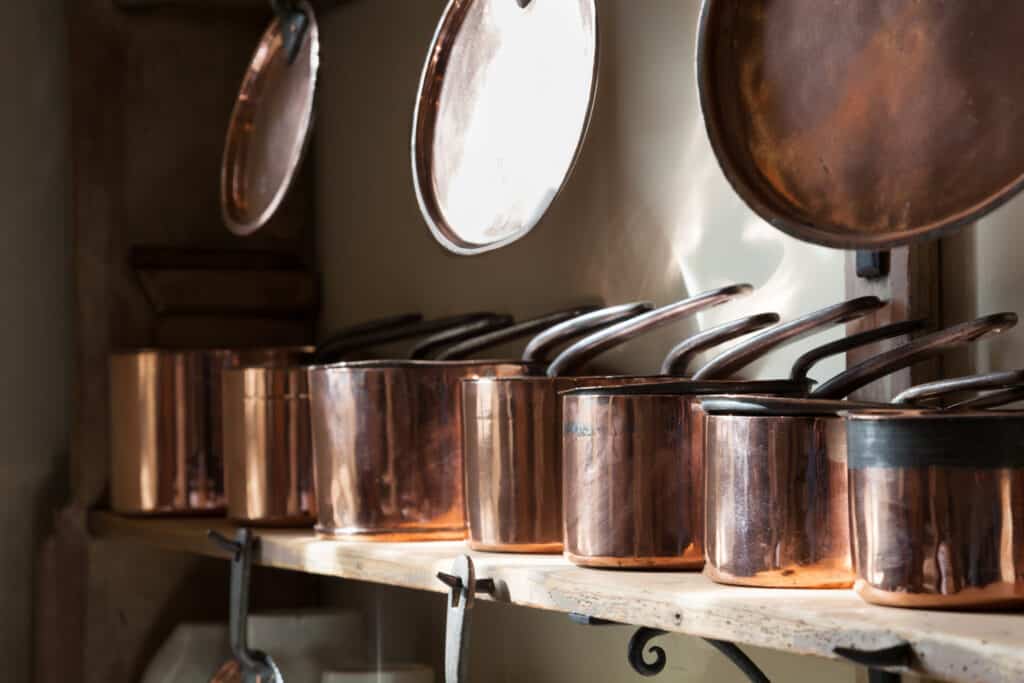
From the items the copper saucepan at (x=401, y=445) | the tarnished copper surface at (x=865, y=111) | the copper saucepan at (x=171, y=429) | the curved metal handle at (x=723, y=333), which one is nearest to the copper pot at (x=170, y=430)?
the copper saucepan at (x=171, y=429)

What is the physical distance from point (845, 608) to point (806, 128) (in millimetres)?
309

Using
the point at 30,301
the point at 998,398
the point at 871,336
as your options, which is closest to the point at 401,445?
the point at 871,336

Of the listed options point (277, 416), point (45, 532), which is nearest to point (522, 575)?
point (277, 416)

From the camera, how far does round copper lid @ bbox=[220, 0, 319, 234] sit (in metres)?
1.55

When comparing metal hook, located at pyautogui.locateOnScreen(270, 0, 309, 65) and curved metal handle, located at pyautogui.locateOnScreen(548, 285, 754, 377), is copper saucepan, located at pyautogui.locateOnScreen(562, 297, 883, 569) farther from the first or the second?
metal hook, located at pyautogui.locateOnScreen(270, 0, 309, 65)

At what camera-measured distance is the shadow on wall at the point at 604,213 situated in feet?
3.78

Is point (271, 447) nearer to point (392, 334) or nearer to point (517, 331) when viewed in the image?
point (392, 334)

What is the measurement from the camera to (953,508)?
0.75m

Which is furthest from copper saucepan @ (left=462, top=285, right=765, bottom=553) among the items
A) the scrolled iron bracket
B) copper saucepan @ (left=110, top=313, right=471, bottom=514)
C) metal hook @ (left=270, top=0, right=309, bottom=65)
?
metal hook @ (left=270, top=0, right=309, bottom=65)

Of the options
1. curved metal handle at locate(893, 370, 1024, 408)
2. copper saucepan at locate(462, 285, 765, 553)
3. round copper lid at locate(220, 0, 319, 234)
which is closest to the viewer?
curved metal handle at locate(893, 370, 1024, 408)

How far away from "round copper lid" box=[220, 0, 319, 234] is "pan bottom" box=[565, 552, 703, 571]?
67 centimetres

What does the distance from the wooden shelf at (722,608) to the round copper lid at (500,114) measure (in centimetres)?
25

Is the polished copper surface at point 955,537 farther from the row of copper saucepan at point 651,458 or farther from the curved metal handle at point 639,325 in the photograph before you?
the curved metal handle at point 639,325

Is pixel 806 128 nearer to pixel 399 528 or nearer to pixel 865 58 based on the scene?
pixel 865 58
